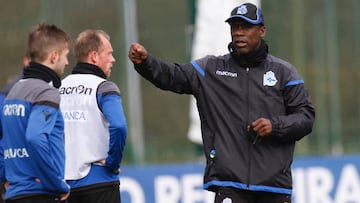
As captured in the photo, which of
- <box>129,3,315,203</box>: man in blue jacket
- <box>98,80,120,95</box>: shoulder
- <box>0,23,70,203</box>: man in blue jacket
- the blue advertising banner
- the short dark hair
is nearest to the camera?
<box>0,23,70,203</box>: man in blue jacket

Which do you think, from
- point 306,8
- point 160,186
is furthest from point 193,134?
point 306,8

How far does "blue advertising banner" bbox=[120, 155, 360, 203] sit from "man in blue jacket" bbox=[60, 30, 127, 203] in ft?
13.9

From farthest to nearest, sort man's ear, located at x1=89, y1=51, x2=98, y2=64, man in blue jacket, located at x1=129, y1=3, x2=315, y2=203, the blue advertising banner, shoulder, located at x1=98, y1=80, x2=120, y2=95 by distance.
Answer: the blue advertising banner → man's ear, located at x1=89, y1=51, x2=98, y2=64 → shoulder, located at x1=98, y1=80, x2=120, y2=95 → man in blue jacket, located at x1=129, y1=3, x2=315, y2=203

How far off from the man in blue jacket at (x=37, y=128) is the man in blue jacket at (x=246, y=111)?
2.31ft

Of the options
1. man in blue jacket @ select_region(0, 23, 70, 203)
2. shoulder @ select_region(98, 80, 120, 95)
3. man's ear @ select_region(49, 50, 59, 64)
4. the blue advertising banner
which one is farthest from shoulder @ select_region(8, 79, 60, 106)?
the blue advertising banner

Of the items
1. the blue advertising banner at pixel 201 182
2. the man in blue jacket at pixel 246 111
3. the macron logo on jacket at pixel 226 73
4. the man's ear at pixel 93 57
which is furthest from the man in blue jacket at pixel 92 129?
the blue advertising banner at pixel 201 182

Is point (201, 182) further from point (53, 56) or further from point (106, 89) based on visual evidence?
point (53, 56)

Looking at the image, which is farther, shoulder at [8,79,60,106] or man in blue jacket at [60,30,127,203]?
man in blue jacket at [60,30,127,203]

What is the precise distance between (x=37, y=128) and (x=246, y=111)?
1.60 meters

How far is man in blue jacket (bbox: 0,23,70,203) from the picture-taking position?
6.77 meters

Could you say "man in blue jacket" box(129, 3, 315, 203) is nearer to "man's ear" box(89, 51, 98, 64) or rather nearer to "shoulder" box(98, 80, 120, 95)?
"shoulder" box(98, 80, 120, 95)

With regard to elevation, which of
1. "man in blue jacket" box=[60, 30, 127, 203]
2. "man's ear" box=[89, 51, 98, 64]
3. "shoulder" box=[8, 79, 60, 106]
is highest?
"man's ear" box=[89, 51, 98, 64]

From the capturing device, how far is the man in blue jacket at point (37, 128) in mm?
6773

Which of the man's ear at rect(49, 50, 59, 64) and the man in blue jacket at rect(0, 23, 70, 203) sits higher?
the man's ear at rect(49, 50, 59, 64)
